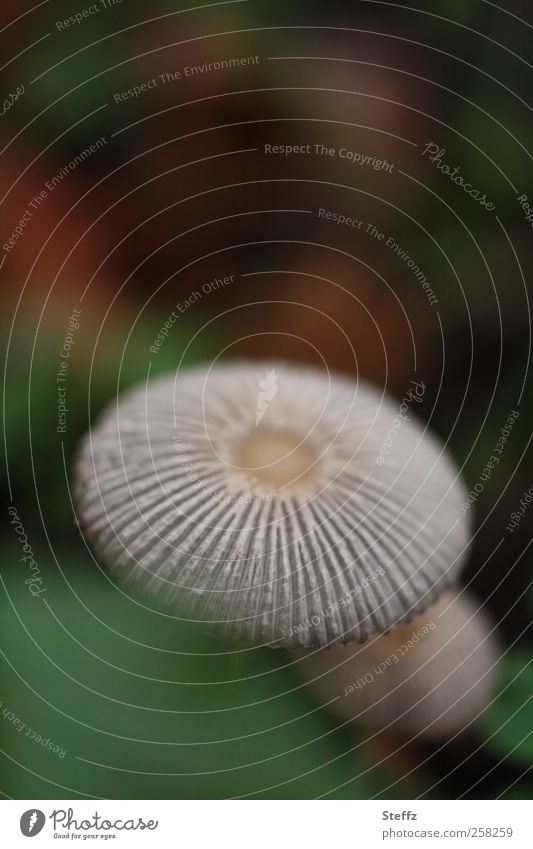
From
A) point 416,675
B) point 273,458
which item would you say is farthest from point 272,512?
point 416,675

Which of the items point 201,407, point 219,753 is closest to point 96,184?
point 201,407

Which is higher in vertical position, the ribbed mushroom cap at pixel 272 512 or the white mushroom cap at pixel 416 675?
the ribbed mushroom cap at pixel 272 512

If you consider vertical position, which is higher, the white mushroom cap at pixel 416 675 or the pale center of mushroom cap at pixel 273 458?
the pale center of mushroom cap at pixel 273 458

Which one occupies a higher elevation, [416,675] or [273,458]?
[273,458]

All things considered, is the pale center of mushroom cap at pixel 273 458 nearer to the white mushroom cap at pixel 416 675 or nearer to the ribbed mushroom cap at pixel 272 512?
the ribbed mushroom cap at pixel 272 512

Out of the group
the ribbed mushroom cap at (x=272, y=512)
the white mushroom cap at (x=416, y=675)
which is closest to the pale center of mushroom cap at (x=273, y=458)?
the ribbed mushroom cap at (x=272, y=512)

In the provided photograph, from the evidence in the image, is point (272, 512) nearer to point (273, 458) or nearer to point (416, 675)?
point (273, 458)
